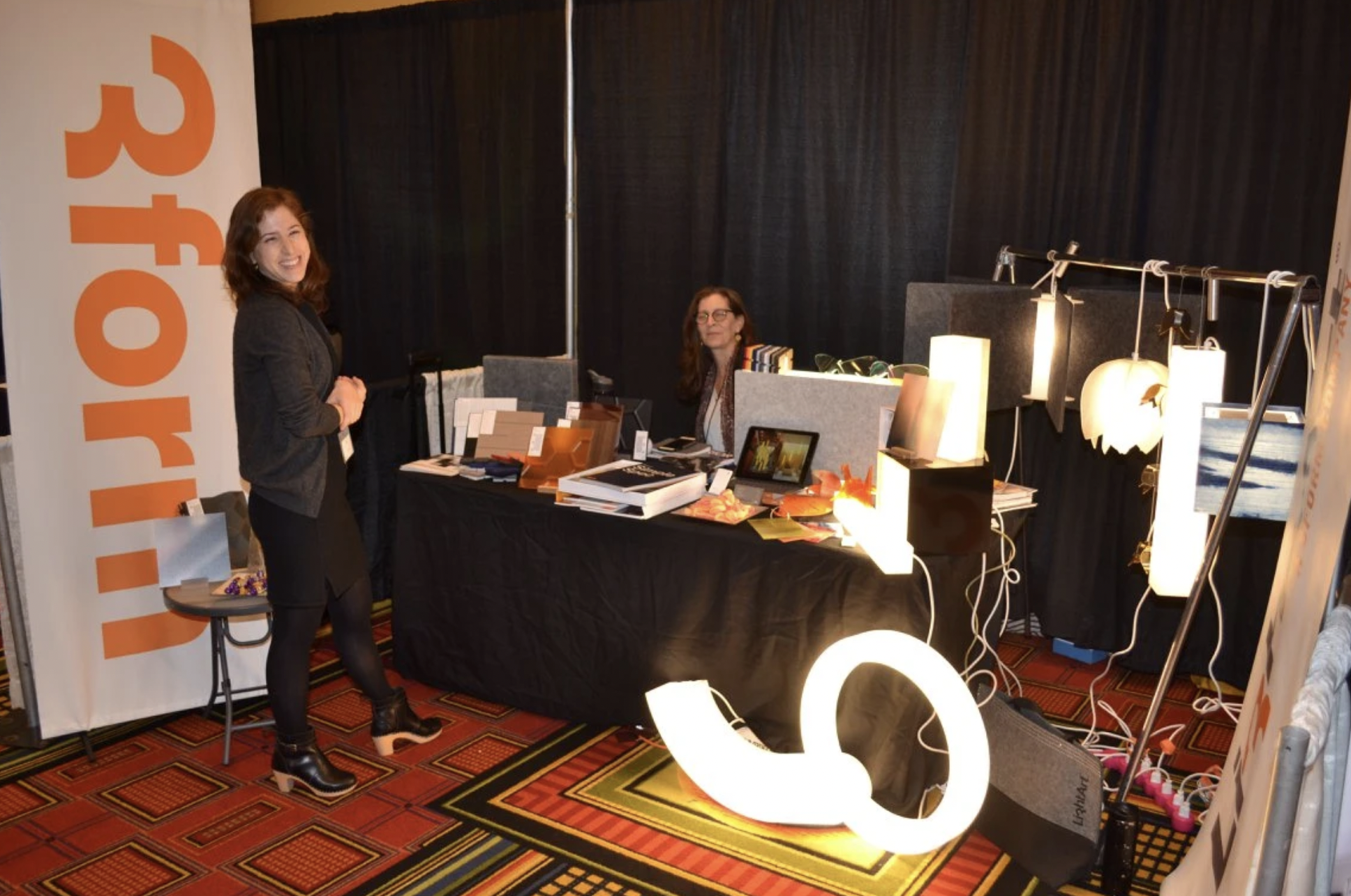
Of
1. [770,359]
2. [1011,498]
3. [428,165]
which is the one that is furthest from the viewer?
[428,165]

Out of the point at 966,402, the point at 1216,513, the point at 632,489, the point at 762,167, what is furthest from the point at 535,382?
the point at 1216,513

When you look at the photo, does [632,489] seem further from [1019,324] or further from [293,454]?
[1019,324]

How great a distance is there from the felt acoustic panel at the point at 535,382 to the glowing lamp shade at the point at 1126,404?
5.46 feet

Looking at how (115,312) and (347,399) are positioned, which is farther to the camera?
(115,312)

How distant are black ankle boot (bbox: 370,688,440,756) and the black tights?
0.11m

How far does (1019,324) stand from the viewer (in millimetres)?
2902

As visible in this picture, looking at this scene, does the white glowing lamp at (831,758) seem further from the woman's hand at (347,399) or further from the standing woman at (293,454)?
the woman's hand at (347,399)

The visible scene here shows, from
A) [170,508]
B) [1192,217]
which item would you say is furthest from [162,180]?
[1192,217]

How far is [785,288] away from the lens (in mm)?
4371

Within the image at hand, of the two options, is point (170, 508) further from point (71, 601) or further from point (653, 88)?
point (653, 88)

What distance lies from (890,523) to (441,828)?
1.31 m

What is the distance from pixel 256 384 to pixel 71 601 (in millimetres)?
1060

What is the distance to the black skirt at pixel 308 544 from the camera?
269 centimetres

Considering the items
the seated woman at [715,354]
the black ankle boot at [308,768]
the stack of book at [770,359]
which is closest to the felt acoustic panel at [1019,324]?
the stack of book at [770,359]
